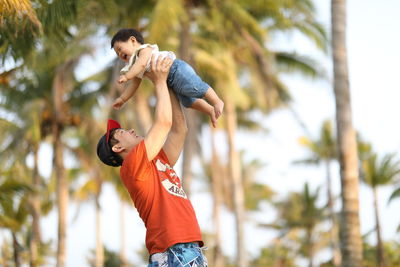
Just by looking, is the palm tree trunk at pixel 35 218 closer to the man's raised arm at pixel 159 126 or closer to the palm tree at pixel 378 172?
→ the palm tree at pixel 378 172

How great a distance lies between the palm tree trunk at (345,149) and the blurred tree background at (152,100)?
0.05 ft

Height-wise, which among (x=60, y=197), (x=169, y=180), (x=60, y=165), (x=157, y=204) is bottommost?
(x=157, y=204)

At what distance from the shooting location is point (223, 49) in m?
25.3

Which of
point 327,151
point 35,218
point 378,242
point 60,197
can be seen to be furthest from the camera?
point 327,151

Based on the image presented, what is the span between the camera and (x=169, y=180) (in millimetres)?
4441

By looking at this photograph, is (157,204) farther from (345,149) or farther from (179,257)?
(345,149)

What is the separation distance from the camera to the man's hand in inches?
172

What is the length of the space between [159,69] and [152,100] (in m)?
23.8

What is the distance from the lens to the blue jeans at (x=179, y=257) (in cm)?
423

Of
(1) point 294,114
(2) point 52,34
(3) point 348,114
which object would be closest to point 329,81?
(1) point 294,114

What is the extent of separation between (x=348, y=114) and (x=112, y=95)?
10504 millimetres

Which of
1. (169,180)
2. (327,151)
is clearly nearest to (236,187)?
(327,151)

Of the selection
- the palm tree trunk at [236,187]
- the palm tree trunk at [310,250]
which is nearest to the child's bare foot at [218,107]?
the palm tree trunk at [236,187]

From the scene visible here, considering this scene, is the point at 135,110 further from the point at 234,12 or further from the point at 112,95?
the point at 234,12
